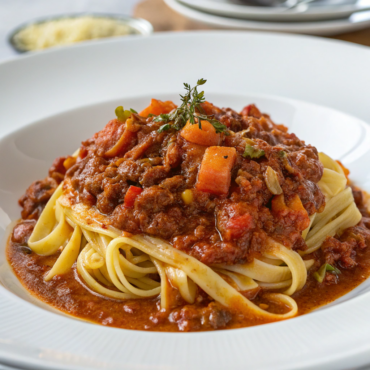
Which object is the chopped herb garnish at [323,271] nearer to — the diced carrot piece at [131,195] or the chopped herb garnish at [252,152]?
the chopped herb garnish at [252,152]

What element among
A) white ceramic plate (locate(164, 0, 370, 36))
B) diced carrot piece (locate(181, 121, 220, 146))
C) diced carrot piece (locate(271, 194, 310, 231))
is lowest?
diced carrot piece (locate(271, 194, 310, 231))

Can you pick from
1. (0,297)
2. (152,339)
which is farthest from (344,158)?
(0,297)

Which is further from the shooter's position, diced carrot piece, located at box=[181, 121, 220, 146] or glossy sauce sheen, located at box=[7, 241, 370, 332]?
diced carrot piece, located at box=[181, 121, 220, 146]

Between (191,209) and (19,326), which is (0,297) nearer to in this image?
(19,326)

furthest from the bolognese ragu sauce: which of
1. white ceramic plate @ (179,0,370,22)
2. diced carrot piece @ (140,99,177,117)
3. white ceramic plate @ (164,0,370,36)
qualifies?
white ceramic plate @ (179,0,370,22)

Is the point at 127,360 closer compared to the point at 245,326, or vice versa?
the point at 127,360

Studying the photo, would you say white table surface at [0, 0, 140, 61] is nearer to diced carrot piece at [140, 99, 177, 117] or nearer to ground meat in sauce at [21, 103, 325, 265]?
diced carrot piece at [140, 99, 177, 117]
